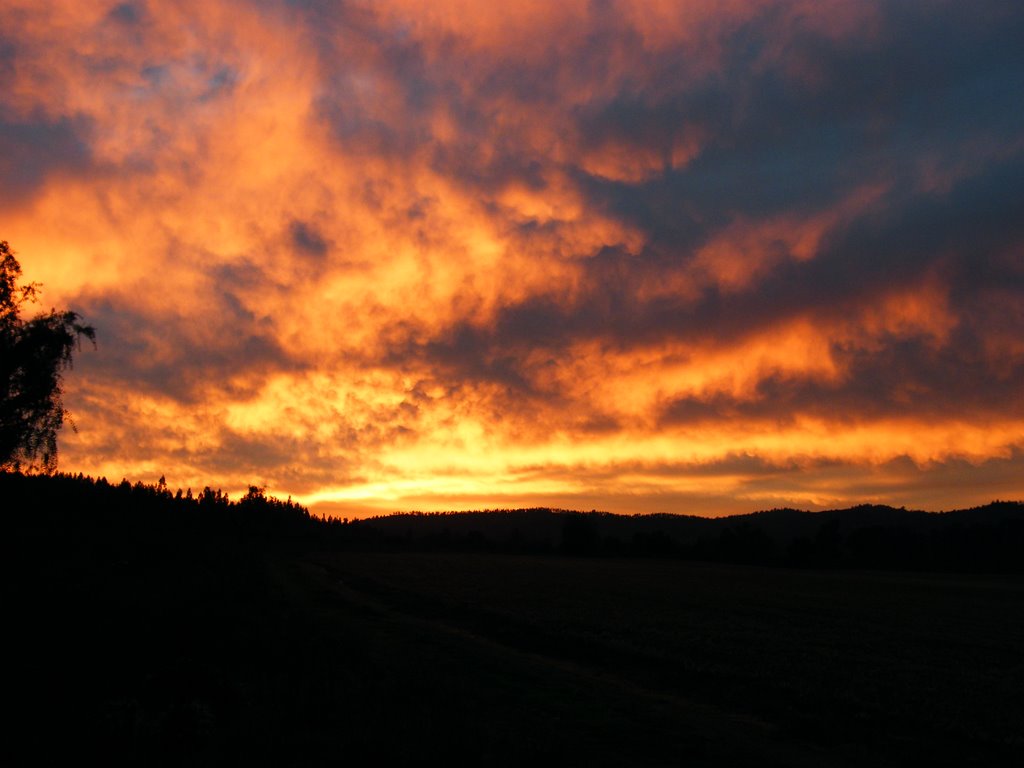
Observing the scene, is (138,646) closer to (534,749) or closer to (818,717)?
(534,749)

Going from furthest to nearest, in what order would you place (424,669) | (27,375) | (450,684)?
(27,375) → (424,669) → (450,684)

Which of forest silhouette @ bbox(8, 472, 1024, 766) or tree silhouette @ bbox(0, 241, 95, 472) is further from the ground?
tree silhouette @ bbox(0, 241, 95, 472)

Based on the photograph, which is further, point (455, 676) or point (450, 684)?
point (455, 676)

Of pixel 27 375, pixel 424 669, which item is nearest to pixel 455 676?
pixel 424 669

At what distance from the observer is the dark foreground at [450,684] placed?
11.0 meters

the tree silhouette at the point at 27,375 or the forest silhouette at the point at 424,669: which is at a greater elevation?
the tree silhouette at the point at 27,375

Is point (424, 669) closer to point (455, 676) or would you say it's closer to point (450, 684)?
point (455, 676)

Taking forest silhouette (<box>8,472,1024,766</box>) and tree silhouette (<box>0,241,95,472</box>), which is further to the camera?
tree silhouette (<box>0,241,95,472</box>)

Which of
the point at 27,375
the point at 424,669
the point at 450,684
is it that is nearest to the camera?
the point at 450,684

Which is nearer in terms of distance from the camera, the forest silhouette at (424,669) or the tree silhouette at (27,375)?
the forest silhouette at (424,669)

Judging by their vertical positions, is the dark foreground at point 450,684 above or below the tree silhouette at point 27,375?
below

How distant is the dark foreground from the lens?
432 inches

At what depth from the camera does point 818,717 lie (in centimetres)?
1510

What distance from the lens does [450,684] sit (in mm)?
15250
